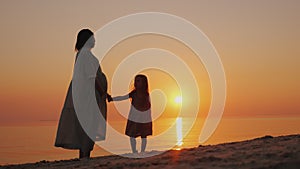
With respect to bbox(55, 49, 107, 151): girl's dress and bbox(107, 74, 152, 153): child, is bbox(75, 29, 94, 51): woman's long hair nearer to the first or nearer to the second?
bbox(55, 49, 107, 151): girl's dress

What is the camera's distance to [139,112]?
12617 millimetres

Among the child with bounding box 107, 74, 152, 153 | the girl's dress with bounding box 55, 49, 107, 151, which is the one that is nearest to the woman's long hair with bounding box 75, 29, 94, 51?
the girl's dress with bounding box 55, 49, 107, 151

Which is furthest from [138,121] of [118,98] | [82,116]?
[82,116]

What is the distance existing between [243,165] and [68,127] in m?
4.35

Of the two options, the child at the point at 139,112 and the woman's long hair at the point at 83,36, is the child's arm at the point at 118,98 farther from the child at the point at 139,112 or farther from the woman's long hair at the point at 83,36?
the woman's long hair at the point at 83,36

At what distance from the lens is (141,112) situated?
497 inches

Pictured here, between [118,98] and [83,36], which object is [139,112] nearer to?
[118,98]

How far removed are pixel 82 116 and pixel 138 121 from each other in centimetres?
302

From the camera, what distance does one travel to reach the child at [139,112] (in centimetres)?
1242

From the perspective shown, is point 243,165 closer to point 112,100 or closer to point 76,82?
point 76,82

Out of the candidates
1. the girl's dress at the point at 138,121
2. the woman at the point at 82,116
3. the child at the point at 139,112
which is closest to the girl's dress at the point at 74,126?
the woman at the point at 82,116

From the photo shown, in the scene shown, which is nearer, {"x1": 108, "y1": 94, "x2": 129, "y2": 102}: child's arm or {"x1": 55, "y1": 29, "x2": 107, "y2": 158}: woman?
{"x1": 55, "y1": 29, "x2": 107, "y2": 158}: woman

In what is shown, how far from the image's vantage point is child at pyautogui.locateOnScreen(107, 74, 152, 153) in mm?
12422

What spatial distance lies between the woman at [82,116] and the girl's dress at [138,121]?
269 cm
